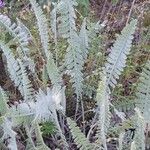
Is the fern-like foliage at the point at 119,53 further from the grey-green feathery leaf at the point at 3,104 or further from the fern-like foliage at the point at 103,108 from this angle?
the grey-green feathery leaf at the point at 3,104

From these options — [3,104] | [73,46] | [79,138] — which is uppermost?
[73,46]

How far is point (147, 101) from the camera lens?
148 centimetres

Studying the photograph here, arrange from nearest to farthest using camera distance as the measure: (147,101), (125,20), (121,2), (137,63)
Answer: (147,101), (137,63), (125,20), (121,2)

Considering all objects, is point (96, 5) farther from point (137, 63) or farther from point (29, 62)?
point (29, 62)

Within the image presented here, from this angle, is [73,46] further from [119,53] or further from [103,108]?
[103,108]

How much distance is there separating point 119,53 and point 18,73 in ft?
1.09

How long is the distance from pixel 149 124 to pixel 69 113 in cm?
35

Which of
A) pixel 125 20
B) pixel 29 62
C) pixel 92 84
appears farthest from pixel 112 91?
pixel 125 20

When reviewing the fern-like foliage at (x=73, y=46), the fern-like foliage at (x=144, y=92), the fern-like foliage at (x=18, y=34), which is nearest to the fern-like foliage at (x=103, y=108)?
the fern-like foliage at (x=144, y=92)

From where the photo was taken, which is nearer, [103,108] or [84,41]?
[103,108]

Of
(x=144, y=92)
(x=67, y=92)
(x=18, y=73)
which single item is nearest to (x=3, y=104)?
(x=18, y=73)

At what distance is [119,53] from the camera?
60.1 inches

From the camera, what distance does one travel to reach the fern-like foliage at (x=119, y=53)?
1.50 meters

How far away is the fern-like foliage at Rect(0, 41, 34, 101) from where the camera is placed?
5.01 ft
